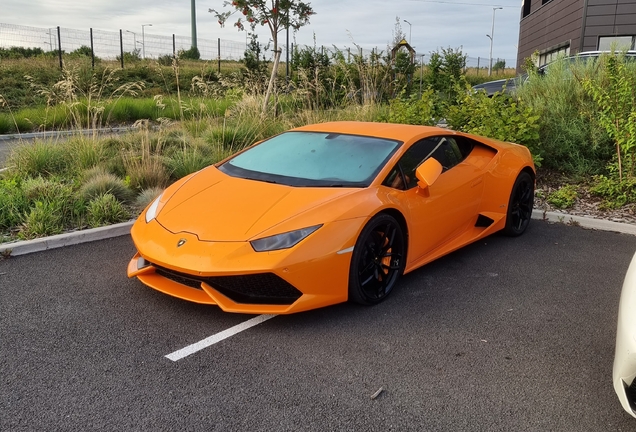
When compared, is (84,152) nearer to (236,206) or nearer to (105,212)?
(105,212)

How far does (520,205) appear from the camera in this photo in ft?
18.6

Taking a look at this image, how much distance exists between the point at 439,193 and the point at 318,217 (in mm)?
1291

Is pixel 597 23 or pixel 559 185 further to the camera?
pixel 597 23

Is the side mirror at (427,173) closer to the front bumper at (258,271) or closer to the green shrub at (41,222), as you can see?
the front bumper at (258,271)

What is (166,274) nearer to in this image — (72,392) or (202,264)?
(202,264)

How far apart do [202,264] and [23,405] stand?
45.3 inches

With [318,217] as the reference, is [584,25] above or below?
above

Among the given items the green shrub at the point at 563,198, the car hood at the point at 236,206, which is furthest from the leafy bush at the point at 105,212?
the green shrub at the point at 563,198

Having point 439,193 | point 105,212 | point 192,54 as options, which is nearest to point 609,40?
point 439,193

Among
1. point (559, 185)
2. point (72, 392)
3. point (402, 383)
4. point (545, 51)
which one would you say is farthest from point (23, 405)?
point (545, 51)

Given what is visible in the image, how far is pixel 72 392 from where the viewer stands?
2705mm

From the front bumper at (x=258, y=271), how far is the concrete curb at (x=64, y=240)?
1812 millimetres

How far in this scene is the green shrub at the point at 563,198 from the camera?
22.4ft

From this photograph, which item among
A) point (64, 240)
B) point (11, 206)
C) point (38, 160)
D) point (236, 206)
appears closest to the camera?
point (236, 206)
